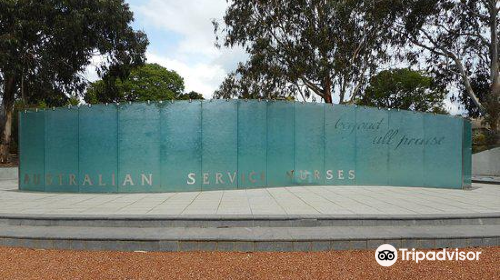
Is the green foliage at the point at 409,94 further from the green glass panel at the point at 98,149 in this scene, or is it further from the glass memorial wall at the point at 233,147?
the green glass panel at the point at 98,149

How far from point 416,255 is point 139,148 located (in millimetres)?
7633

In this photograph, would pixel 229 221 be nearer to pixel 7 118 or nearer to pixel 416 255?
pixel 416 255

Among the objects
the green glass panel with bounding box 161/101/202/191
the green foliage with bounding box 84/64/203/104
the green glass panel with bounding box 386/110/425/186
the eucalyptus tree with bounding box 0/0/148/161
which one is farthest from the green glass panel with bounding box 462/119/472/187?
the green foliage with bounding box 84/64/203/104

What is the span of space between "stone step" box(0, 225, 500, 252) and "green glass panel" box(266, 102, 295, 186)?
503cm

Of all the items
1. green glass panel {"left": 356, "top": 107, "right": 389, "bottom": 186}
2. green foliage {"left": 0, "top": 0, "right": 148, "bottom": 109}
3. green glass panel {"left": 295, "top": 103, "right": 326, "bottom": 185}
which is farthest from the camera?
green foliage {"left": 0, "top": 0, "right": 148, "bottom": 109}

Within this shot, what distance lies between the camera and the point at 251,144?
10.9 metres

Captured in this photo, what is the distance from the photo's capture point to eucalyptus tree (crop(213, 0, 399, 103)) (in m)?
24.6

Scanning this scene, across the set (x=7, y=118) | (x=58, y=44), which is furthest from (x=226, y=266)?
(x=7, y=118)

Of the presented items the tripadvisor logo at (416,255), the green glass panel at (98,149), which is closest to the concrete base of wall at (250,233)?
the tripadvisor logo at (416,255)

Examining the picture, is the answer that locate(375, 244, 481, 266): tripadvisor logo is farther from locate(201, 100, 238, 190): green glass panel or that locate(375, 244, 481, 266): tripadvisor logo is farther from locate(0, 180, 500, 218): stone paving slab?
locate(201, 100, 238, 190): green glass panel

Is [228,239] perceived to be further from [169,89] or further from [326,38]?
[169,89]

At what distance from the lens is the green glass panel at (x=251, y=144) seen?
35.3 feet

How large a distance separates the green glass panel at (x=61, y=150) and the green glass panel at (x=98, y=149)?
237 mm

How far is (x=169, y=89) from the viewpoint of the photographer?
52125mm
